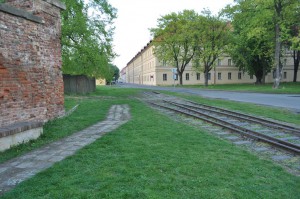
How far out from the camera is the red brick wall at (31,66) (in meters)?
6.85

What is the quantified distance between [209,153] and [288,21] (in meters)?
30.3

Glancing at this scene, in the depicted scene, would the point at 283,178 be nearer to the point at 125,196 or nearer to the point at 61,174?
the point at 125,196

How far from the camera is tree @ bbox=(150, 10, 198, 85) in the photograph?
46.2 metres

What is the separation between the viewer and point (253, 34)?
30.1 meters

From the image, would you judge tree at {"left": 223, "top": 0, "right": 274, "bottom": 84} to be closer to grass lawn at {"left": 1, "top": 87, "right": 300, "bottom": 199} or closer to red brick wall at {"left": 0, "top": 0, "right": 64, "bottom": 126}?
red brick wall at {"left": 0, "top": 0, "right": 64, "bottom": 126}

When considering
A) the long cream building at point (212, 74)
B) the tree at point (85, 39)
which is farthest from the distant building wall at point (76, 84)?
the long cream building at point (212, 74)

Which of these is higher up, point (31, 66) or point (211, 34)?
point (211, 34)

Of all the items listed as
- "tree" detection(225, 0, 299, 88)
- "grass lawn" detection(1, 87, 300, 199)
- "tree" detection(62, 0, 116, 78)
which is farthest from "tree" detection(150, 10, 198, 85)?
"grass lawn" detection(1, 87, 300, 199)

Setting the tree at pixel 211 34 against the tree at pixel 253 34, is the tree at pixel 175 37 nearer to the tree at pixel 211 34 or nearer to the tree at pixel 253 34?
the tree at pixel 211 34

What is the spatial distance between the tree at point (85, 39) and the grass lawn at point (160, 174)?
665 inches

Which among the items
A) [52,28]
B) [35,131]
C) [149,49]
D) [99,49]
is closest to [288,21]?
[99,49]

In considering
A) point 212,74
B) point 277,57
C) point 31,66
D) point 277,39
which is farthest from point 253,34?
point 212,74

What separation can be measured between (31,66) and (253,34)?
89.7ft

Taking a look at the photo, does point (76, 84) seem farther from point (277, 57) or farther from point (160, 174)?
point (160, 174)
